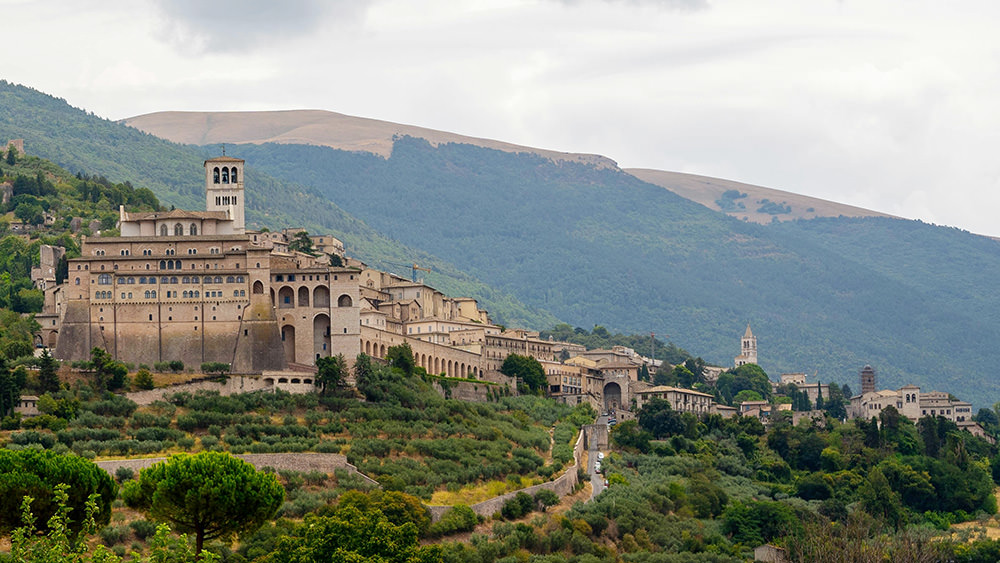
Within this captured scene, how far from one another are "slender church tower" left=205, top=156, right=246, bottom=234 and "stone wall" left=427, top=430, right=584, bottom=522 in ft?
91.2

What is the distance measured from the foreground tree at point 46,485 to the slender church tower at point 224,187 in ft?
173

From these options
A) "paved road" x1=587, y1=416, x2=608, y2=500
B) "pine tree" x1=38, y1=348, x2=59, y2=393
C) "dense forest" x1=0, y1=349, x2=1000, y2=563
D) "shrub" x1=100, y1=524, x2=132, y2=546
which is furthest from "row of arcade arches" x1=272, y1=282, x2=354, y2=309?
"shrub" x1=100, y1=524, x2=132, y2=546

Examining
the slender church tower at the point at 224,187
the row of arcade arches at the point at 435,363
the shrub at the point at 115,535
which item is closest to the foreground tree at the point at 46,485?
the shrub at the point at 115,535

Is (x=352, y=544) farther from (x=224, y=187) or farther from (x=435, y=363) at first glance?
(x=224, y=187)

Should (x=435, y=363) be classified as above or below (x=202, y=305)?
below

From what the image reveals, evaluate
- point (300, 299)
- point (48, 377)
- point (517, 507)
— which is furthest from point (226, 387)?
point (517, 507)

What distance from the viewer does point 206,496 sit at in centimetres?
6294

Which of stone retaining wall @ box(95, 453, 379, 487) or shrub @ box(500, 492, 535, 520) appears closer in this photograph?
stone retaining wall @ box(95, 453, 379, 487)

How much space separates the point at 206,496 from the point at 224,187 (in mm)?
53961

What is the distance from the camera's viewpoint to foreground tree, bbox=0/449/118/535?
57906 mm

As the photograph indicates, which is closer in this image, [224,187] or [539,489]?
[539,489]

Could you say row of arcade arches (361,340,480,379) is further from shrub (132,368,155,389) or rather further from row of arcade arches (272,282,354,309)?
shrub (132,368,155,389)

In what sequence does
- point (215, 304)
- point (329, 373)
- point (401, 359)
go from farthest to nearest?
point (401, 359) < point (215, 304) < point (329, 373)

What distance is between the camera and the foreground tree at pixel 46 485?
190 feet
